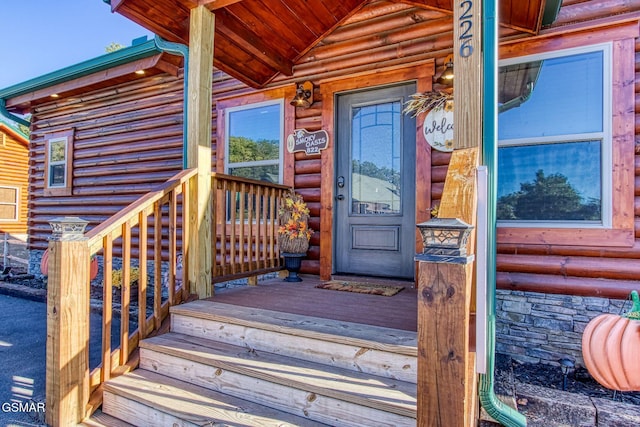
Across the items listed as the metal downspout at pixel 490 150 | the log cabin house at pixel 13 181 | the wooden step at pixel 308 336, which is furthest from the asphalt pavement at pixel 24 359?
the log cabin house at pixel 13 181

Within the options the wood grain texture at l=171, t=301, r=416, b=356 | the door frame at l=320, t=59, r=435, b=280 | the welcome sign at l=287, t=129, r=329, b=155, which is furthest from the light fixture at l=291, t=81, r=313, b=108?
the wood grain texture at l=171, t=301, r=416, b=356

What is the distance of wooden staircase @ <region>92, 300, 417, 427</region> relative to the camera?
1673 mm

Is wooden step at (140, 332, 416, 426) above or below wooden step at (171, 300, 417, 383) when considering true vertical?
below

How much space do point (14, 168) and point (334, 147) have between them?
1303 centimetres

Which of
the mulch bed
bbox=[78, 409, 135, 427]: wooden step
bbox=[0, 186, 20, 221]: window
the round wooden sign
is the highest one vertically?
the round wooden sign

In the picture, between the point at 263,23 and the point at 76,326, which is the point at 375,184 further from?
the point at 76,326

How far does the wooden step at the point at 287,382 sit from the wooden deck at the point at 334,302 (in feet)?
1.33

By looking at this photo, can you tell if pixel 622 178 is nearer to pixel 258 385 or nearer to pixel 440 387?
pixel 440 387

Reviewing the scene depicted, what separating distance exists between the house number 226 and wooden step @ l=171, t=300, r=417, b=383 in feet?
4.83

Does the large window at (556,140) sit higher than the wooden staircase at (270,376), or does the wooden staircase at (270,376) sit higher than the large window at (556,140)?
the large window at (556,140)

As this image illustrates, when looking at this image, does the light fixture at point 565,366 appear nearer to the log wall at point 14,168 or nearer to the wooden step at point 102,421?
the wooden step at point 102,421

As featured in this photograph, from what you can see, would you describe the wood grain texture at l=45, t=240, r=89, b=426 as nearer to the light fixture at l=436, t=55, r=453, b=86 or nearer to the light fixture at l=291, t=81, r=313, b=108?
Answer: the light fixture at l=291, t=81, r=313, b=108

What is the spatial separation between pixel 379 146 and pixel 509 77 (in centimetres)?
128

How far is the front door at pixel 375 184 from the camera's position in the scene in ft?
11.7
